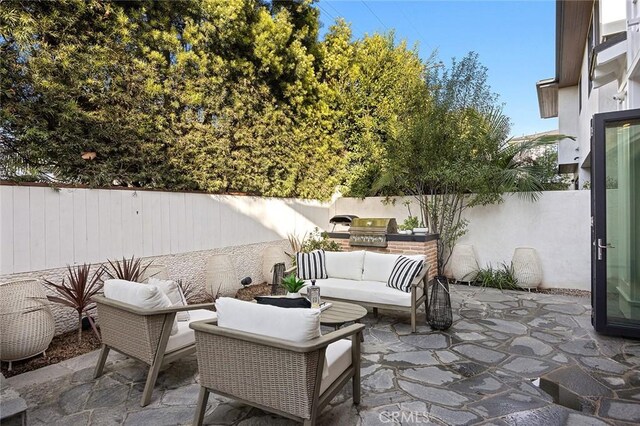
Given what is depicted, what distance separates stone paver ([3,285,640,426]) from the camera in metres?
2.60

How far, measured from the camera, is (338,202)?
9398 mm

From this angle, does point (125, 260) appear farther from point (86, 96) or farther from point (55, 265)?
point (86, 96)

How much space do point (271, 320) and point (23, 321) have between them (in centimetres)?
290

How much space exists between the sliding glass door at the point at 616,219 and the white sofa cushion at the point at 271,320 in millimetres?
3947

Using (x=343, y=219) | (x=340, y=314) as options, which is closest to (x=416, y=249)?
(x=343, y=219)

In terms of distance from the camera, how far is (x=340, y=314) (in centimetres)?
371

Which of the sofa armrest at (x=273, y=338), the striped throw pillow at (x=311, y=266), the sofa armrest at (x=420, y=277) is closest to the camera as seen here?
the sofa armrest at (x=273, y=338)

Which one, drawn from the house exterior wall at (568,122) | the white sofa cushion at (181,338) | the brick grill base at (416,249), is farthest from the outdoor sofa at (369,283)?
the house exterior wall at (568,122)

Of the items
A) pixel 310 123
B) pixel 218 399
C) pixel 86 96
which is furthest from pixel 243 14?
pixel 218 399

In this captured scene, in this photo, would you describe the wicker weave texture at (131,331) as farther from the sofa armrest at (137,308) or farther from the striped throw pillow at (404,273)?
the striped throw pillow at (404,273)

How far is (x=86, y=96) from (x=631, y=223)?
6938 mm

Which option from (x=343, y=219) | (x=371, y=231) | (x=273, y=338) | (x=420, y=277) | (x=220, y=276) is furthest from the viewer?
(x=343, y=219)

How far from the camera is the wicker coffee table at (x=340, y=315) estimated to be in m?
3.46

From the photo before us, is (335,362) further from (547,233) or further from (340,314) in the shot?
(547,233)
